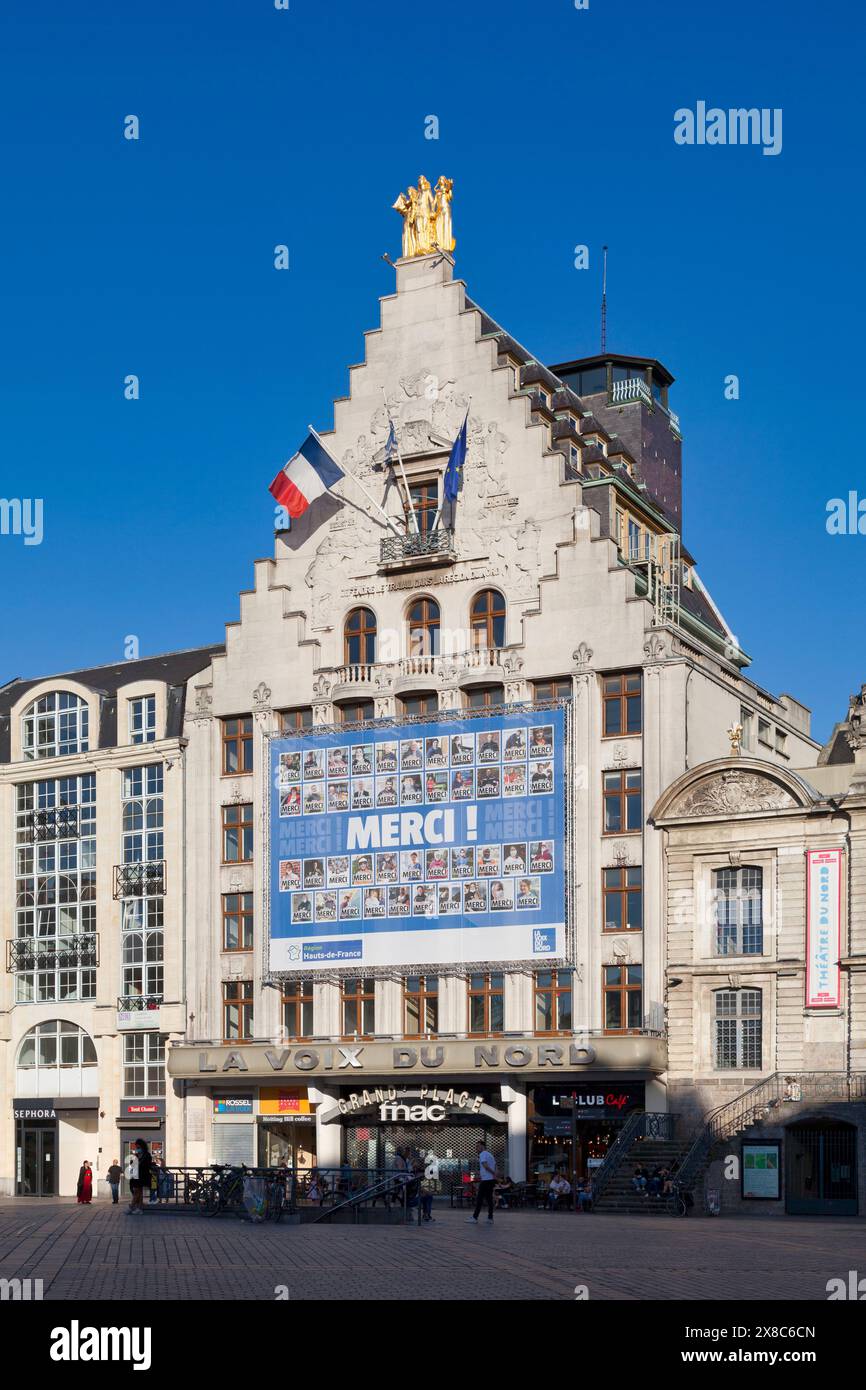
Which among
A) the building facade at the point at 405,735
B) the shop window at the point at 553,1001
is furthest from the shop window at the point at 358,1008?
the shop window at the point at 553,1001

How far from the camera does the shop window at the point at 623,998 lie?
6100cm

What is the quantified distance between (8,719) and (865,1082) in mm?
38721

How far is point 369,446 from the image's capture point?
6881 centimetres

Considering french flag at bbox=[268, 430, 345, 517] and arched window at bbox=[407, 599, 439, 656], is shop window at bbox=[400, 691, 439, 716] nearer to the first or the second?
arched window at bbox=[407, 599, 439, 656]

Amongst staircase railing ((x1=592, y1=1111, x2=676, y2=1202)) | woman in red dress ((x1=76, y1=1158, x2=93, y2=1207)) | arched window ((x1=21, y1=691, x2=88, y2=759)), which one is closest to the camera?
staircase railing ((x1=592, y1=1111, x2=676, y2=1202))

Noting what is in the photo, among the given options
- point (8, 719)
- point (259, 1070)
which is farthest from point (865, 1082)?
point (8, 719)

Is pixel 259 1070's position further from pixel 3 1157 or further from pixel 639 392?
pixel 639 392

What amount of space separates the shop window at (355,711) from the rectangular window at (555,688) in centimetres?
632

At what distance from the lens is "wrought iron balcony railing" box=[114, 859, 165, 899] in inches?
2854

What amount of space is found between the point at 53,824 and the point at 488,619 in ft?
68.6

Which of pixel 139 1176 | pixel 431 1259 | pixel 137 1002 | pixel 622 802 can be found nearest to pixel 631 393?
pixel 622 802

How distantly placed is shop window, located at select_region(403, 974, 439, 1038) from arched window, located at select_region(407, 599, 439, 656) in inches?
428

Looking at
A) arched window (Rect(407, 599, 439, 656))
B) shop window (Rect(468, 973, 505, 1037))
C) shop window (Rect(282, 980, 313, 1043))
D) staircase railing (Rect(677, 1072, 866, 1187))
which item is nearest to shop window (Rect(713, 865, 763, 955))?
staircase railing (Rect(677, 1072, 866, 1187))

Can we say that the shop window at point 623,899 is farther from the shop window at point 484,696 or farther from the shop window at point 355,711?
the shop window at point 355,711
